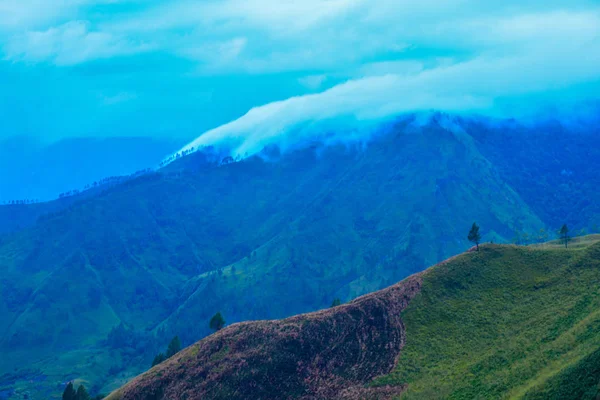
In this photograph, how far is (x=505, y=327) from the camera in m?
116

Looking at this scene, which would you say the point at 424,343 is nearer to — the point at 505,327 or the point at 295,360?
the point at 505,327

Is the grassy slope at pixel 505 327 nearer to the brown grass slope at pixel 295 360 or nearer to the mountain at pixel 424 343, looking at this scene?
the mountain at pixel 424 343

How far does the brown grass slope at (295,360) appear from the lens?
111 metres

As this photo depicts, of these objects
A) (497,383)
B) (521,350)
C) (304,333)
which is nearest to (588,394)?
(497,383)

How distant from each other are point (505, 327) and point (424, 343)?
15662 mm

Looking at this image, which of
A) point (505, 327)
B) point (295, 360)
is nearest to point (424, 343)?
point (505, 327)

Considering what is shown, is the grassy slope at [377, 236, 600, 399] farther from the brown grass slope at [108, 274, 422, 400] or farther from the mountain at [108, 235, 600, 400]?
the brown grass slope at [108, 274, 422, 400]

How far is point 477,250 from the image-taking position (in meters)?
145

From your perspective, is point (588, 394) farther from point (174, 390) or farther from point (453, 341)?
point (174, 390)

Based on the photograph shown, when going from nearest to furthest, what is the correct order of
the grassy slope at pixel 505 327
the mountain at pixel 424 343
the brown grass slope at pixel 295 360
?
the grassy slope at pixel 505 327 → the mountain at pixel 424 343 → the brown grass slope at pixel 295 360

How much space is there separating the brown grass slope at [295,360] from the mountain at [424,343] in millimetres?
206

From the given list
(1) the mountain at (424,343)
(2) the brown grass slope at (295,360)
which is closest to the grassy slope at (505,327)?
(1) the mountain at (424,343)

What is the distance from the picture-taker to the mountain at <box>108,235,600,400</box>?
10188cm

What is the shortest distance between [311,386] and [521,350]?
37.4 meters
